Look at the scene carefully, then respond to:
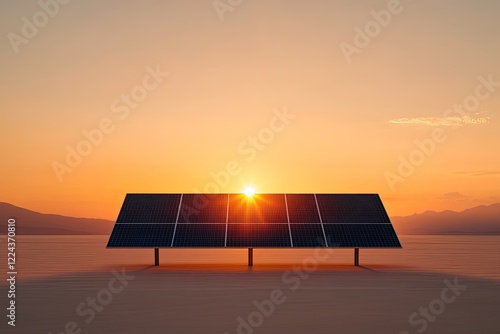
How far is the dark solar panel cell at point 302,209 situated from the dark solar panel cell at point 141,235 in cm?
641

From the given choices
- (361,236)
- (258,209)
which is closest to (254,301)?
(361,236)

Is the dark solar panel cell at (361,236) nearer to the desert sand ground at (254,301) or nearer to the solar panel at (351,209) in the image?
the solar panel at (351,209)

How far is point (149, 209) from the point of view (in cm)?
3722

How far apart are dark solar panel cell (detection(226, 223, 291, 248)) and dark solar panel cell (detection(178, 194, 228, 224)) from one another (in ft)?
3.81

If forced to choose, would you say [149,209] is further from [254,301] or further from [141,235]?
[254,301]

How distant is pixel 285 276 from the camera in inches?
1208

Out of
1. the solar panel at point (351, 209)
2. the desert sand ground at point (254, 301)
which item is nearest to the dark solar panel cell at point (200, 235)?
the desert sand ground at point (254, 301)

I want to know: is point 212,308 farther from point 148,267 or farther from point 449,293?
point 148,267

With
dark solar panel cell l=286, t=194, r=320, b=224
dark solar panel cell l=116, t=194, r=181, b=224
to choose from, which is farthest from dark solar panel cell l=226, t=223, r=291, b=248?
dark solar panel cell l=116, t=194, r=181, b=224

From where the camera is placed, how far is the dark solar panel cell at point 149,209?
119 ft

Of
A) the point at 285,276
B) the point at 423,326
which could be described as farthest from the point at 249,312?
the point at 285,276

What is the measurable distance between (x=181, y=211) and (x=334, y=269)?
8.53 m

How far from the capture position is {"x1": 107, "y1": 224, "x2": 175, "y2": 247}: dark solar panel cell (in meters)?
34.3

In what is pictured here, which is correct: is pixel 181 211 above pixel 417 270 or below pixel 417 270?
above
